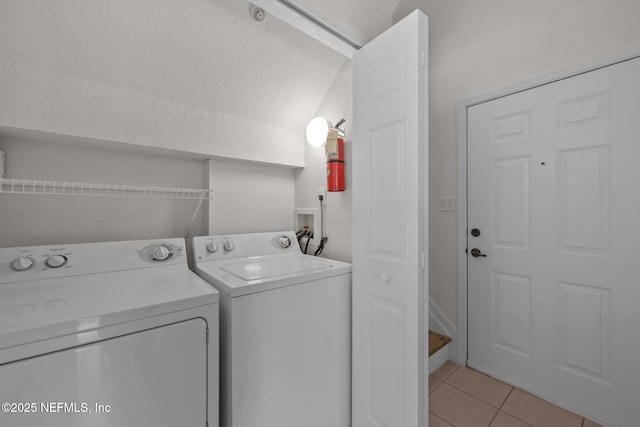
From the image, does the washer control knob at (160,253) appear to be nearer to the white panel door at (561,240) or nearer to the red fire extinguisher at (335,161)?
the red fire extinguisher at (335,161)

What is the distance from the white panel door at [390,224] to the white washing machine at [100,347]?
78 cm

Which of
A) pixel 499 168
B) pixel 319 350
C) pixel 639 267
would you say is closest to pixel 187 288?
pixel 319 350

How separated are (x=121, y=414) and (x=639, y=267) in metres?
2.50

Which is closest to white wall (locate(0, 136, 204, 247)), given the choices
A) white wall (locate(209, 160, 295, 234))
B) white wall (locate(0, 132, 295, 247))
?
white wall (locate(0, 132, 295, 247))

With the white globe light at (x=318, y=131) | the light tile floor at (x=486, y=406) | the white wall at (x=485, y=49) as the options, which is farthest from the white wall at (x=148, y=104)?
the light tile floor at (x=486, y=406)

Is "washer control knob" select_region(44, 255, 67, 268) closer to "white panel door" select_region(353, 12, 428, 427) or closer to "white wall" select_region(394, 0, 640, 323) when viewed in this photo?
"white panel door" select_region(353, 12, 428, 427)

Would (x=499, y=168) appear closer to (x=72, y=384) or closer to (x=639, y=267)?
(x=639, y=267)

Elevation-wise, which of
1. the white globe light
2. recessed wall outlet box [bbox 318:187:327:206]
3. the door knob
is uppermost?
the white globe light

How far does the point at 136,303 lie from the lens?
0.90 metres

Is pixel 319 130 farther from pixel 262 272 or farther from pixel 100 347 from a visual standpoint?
pixel 100 347

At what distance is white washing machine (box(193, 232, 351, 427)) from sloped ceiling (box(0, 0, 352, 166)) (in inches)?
31.9

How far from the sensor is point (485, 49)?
6.37 feet

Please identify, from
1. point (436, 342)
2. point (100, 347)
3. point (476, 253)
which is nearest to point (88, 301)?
point (100, 347)

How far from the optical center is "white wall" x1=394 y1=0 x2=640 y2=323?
1487 mm
